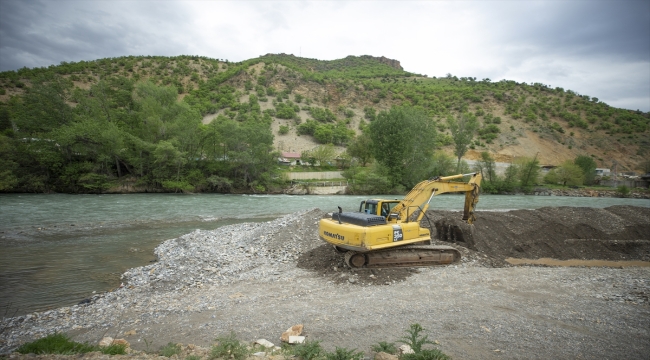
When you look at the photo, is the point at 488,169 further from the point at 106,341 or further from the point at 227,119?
the point at 106,341

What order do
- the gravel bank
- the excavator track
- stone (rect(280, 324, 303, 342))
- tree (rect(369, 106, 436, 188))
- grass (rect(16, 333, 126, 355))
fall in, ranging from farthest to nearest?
tree (rect(369, 106, 436, 188)), the excavator track, the gravel bank, stone (rect(280, 324, 303, 342)), grass (rect(16, 333, 126, 355))

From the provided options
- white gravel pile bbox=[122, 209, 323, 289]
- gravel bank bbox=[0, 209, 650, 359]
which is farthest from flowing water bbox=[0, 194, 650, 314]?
gravel bank bbox=[0, 209, 650, 359]

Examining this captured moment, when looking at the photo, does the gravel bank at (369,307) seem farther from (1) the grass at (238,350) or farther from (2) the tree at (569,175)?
(2) the tree at (569,175)

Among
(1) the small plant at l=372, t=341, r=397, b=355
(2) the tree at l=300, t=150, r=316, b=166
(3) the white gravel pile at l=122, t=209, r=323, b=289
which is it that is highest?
(2) the tree at l=300, t=150, r=316, b=166

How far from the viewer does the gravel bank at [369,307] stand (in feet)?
17.6

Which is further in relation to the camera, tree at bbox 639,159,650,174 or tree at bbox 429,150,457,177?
tree at bbox 639,159,650,174

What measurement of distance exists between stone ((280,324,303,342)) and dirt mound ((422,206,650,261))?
8.10m

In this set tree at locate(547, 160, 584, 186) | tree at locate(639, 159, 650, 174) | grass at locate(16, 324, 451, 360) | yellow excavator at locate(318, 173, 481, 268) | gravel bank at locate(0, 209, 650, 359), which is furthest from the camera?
tree at locate(639, 159, 650, 174)

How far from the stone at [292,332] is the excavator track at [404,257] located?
387 cm

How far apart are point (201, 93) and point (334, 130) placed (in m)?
42.7

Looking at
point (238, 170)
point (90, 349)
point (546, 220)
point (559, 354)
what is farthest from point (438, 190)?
point (238, 170)

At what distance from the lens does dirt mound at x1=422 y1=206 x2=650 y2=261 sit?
40.8 feet

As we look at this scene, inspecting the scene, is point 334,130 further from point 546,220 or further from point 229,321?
point 229,321

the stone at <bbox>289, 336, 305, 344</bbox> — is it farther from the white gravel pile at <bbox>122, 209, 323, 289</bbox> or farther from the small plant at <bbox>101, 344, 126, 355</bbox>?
the white gravel pile at <bbox>122, 209, 323, 289</bbox>
